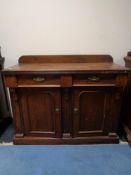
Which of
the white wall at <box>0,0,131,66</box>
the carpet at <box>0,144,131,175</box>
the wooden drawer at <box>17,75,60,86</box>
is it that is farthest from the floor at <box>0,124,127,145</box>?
the white wall at <box>0,0,131,66</box>

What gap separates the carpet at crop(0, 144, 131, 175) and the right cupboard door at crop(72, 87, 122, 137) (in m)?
0.17

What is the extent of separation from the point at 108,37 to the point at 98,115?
874 mm

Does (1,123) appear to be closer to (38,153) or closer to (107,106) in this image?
(38,153)

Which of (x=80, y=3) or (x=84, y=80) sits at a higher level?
(x=80, y=3)

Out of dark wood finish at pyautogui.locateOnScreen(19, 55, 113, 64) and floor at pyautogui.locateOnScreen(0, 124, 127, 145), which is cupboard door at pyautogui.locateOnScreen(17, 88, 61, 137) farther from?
dark wood finish at pyautogui.locateOnScreen(19, 55, 113, 64)

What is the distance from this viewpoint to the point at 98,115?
154cm

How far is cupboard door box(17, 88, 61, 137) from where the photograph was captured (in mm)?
1466

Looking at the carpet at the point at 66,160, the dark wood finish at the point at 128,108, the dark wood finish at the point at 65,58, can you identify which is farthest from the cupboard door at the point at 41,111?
the dark wood finish at the point at 128,108

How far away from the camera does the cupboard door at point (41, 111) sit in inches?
57.7

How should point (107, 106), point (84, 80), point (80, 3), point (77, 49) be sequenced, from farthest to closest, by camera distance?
point (77, 49) → point (80, 3) → point (107, 106) → point (84, 80)

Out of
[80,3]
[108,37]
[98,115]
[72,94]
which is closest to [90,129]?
[98,115]

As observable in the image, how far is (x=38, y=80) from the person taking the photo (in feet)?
4.60

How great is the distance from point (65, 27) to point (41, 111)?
37.2 inches

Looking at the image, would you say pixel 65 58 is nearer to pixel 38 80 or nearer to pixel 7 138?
pixel 38 80
